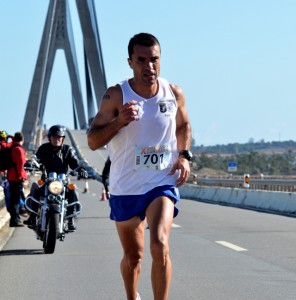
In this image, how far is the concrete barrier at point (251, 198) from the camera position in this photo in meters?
22.1

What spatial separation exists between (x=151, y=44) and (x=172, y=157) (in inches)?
29.8

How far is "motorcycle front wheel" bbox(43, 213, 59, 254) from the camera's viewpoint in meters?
11.6

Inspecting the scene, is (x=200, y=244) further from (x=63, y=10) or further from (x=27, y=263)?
(x=63, y=10)

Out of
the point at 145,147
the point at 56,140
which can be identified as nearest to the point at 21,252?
the point at 56,140

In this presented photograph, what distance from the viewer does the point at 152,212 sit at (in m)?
6.02

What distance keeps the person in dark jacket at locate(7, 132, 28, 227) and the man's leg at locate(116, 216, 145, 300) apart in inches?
416

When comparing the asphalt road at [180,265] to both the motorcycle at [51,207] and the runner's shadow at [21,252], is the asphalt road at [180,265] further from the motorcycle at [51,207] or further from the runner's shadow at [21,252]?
the motorcycle at [51,207]

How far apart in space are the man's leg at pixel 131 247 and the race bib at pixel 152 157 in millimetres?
354

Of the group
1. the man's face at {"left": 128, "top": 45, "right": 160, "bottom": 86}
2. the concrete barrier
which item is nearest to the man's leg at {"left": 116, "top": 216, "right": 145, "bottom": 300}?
the man's face at {"left": 128, "top": 45, "right": 160, "bottom": 86}

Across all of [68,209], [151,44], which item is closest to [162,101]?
[151,44]

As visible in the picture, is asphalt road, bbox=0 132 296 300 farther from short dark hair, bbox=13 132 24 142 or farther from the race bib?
the race bib

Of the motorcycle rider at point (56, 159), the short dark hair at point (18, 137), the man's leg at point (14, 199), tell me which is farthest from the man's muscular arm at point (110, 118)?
the man's leg at point (14, 199)

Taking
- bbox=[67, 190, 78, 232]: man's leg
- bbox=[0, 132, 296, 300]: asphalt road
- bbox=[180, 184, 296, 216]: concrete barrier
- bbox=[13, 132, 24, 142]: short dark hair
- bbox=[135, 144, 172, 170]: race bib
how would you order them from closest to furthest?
bbox=[135, 144, 172, 170]: race bib, bbox=[0, 132, 296, 300]: asphalt road, bbox=[67, 190, 78, 232]: man's leg, bbox=[13, 132, 24, 142]: short dark hair, bbox=[180, 184, 296, 216]: concrete barrier

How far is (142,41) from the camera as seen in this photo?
6164 millimetres
